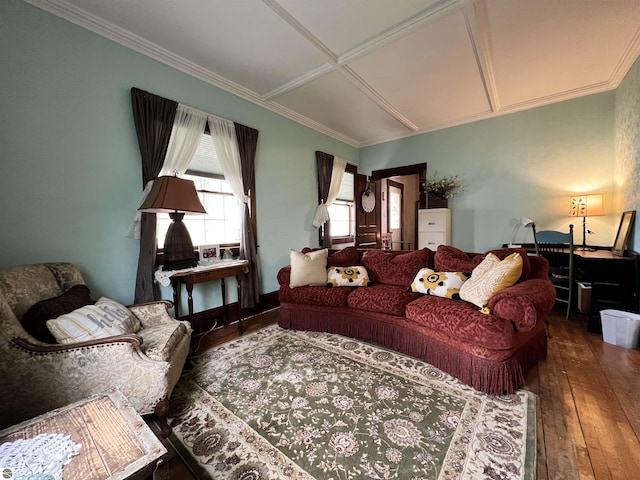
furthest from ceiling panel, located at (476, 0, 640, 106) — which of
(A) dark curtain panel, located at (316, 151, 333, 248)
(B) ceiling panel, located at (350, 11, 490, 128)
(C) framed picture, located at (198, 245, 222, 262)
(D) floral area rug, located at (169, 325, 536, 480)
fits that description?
(C) framed picture, located at (198, 245, 222, 262)

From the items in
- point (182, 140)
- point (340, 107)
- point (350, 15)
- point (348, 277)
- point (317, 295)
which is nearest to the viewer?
point (350, 15)

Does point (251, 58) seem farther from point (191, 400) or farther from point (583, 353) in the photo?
point (583, 353)

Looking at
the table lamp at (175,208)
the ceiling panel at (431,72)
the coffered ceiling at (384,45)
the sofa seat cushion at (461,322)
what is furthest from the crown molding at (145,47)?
the sofa seat cushion at (461,322)

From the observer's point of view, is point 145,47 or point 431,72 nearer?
point 145,47

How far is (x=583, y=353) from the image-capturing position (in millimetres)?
2297

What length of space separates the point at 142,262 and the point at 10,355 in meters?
1.14

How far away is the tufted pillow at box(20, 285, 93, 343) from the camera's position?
4.99 feet

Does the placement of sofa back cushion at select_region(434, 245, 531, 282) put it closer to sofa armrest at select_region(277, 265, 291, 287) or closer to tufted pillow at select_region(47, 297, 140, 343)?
sofa armrest at select_region(277, 265, 291, 287)

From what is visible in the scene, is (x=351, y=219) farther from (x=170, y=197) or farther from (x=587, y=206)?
(x=170, y=197)

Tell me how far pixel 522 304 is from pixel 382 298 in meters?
1.10

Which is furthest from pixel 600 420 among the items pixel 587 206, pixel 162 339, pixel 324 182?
pixel 324 182

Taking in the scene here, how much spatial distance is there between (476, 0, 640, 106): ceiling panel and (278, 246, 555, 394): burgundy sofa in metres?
2.03

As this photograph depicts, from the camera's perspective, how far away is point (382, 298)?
253cm

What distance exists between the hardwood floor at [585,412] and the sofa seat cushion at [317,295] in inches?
38.9
